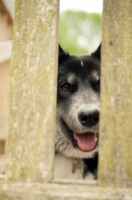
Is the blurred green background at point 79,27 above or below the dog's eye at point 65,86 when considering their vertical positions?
above

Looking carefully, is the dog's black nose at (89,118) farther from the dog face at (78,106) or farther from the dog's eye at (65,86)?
the dog's eye at (65,86)

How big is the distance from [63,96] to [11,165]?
166 cm

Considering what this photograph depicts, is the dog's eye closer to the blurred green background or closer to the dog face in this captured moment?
the dog face

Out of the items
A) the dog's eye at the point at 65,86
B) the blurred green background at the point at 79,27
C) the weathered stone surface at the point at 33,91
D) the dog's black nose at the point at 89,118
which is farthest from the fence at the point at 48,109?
the blurred green background at the point at 79,27

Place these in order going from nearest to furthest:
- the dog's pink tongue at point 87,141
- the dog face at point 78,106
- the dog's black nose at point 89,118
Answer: the dog's black nose at point 89,118, the dog face at point 78,106, the dog's pink tongue at point 87,141

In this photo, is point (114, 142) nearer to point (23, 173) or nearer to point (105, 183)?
point (105, 183)

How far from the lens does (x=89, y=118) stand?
264 cm

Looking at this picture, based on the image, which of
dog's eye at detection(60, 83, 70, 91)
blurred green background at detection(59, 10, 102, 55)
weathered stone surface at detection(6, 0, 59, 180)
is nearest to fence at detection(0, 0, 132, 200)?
weathered stone surface at detection(6, 0, 59, 180)

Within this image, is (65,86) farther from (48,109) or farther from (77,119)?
(48,109)

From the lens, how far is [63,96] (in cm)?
326

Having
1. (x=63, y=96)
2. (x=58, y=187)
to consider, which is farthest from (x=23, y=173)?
(x=63, y=96)

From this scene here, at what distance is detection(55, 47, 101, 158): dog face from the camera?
9.05 ft

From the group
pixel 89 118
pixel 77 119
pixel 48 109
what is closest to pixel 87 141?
pixel 77 119

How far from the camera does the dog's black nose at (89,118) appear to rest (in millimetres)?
2611
